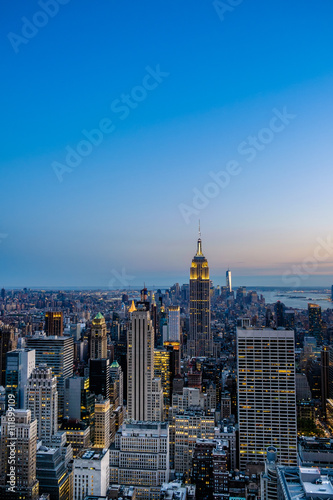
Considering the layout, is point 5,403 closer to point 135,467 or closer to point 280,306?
point 135,467

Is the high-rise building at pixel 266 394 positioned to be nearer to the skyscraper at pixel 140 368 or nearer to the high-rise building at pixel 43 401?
the skyscraper at pixel 140 368

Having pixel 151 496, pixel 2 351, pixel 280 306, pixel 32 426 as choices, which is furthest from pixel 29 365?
pixel 280 306

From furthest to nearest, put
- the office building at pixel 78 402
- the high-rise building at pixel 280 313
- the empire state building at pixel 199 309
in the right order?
1. the empire state building at pixel 199 309
2. the high-rise building at pixel 280 313
3. the office building at pixel 78 402

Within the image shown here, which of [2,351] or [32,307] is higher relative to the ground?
[32,307]

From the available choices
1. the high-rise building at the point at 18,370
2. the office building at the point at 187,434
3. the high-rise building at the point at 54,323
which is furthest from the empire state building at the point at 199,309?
the high-rise building at the point at 18,370

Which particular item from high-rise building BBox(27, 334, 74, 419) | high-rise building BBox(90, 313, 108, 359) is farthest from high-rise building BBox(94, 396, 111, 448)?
high-rise building BBox(90, 313, 108, 359)

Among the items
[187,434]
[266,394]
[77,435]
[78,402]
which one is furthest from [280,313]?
[77,435]
